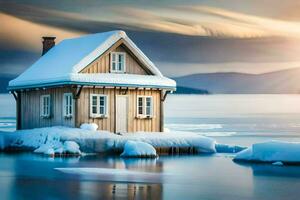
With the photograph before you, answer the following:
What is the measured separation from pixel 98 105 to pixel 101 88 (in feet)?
3.14

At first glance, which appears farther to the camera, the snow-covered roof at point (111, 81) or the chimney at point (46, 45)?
the chimney at point (46, 45)

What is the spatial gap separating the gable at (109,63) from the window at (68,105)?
5.53 ft

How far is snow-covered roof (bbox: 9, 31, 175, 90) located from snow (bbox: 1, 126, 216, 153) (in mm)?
2839

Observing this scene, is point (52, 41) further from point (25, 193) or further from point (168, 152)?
point (25, 193)

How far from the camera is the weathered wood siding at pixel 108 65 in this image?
40.1m

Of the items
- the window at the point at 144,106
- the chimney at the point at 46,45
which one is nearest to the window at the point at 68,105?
the window at the point at 144,106

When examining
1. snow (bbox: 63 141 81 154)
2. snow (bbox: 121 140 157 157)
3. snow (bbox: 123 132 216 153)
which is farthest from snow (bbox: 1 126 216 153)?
snow (bbox: 121 140 157 157)

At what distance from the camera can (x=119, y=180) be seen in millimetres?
21422

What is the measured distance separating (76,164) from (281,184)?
29.6 feet

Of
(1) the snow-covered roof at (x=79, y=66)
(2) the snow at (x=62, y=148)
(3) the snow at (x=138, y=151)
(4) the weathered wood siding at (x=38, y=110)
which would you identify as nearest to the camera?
(3) the snow at (x=138, y=151)

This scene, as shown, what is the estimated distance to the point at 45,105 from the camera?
140 feet

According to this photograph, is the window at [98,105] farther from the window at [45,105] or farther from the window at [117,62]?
the window at [45,105]

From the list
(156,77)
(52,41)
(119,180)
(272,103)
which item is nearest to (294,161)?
(119,180)

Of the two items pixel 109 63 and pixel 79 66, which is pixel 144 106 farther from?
pixel 79 66
